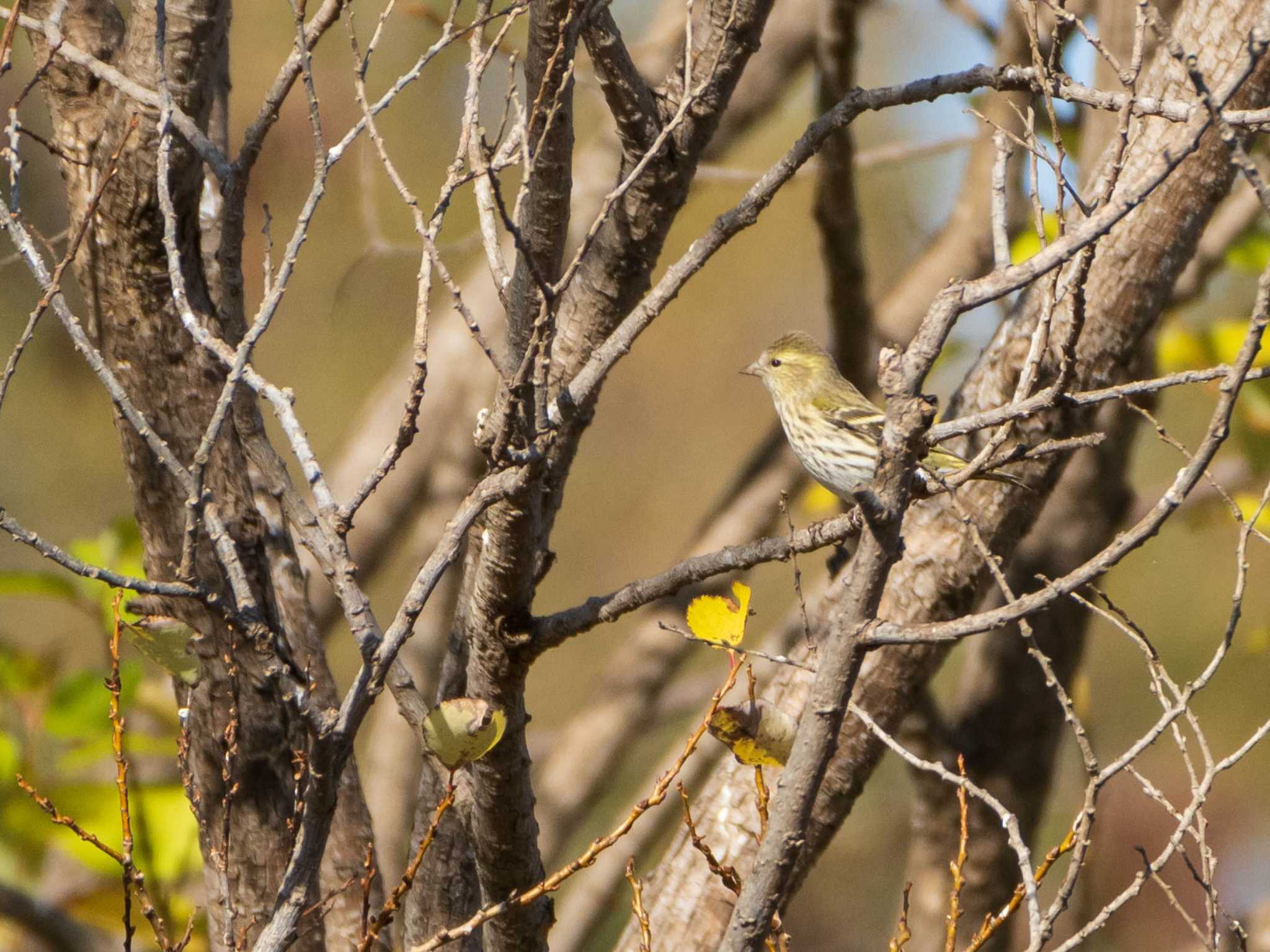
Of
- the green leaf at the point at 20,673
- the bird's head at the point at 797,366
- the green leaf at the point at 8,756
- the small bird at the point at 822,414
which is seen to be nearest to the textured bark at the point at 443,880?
the green leaf at the point at 8,756

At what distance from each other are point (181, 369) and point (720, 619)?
123cm

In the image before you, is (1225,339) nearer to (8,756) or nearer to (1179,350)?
(1179,350)

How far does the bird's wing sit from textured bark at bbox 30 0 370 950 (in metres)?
2.16

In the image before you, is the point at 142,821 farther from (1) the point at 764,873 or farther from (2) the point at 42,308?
(1) the point at 764,873

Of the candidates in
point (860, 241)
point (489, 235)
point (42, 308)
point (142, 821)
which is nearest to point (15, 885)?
point (142, 821)

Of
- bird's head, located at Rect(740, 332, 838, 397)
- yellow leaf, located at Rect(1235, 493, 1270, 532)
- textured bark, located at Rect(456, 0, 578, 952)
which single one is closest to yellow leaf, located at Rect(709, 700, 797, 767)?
textured bark, located at Rect(456, 0, 578, 952)

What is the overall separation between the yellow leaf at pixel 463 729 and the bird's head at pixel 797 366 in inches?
113

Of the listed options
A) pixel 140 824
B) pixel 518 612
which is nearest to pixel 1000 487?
pixel 518 612

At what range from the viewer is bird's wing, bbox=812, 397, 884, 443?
13.2 feet

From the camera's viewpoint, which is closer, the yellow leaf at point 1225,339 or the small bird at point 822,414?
the small bird at point 822,414

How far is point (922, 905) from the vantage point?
4.34 m

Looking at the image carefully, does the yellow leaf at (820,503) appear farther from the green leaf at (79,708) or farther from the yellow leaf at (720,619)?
the yellow leaf at (720,619)

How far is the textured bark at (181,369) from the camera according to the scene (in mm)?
2311

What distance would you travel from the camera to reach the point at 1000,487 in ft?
9.82
